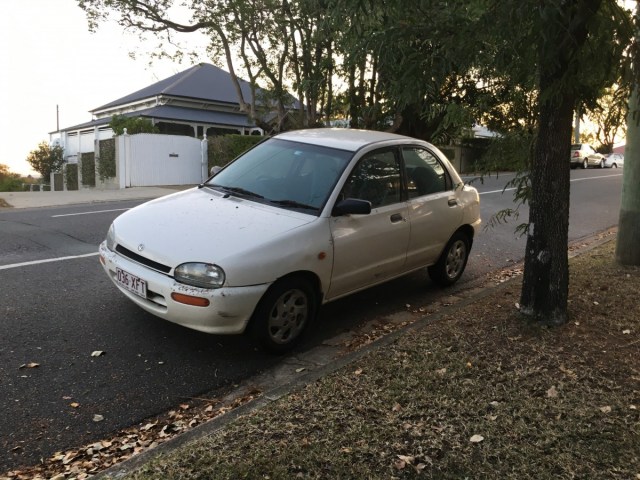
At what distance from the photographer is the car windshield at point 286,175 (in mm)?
4555

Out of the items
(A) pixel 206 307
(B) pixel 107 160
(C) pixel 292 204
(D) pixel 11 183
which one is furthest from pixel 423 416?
(D) pixel 11 183

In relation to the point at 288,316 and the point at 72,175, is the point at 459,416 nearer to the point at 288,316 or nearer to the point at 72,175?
the point at 288,316

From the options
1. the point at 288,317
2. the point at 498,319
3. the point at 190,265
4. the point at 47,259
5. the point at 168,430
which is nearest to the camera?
the point at 168,430

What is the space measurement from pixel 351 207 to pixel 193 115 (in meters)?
25.8

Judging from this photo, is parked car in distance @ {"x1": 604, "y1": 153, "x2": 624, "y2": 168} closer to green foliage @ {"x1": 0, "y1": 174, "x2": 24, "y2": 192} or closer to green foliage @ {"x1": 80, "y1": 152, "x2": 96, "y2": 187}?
green foliage @ {"x1": 80, "y1": 152, "x2": 96, "y2": 187}

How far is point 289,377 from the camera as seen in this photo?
12.8 feet

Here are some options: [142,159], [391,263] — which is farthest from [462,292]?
[142,159]

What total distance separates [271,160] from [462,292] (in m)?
2.67

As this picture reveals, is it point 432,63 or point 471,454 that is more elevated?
point 432,63

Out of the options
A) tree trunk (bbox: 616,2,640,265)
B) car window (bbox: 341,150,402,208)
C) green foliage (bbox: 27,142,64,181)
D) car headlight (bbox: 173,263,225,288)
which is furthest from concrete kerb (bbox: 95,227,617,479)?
green foliage (bbox: 27,142,64,181)

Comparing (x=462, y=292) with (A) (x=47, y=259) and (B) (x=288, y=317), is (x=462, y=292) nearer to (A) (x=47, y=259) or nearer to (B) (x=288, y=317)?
(B) (x=288, y=317)

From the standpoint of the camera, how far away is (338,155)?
487 centimetres

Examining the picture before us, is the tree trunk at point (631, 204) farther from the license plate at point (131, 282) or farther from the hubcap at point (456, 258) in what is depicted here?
the license plate at point (131, 282)

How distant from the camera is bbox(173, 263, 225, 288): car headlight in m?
3.69
